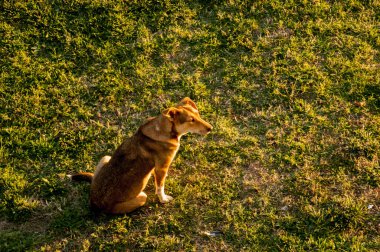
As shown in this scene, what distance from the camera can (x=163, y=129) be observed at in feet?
17.1

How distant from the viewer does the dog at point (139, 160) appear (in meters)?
5.16

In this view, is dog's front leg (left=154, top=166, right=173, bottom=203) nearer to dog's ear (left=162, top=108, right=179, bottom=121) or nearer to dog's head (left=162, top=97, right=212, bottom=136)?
dog's head (left=162, top=97, right=212, bottom=136)

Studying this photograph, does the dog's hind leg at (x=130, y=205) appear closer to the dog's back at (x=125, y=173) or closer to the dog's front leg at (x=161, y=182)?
the dog's back at (x=125, y=173)

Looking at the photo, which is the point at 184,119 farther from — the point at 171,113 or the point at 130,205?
the point at 130,205

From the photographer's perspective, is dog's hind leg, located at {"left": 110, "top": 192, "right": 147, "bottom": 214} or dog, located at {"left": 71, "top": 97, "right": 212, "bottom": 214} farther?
dog's hind leg, located at {"left": 110, "top": 192, "right": 147, "bottom": 214}

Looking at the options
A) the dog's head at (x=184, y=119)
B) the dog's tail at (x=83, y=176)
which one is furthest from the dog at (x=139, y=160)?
the dog's tail at (x=83, y=176)

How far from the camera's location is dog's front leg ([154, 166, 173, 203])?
5391 millimetres

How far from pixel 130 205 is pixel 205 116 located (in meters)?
1.94

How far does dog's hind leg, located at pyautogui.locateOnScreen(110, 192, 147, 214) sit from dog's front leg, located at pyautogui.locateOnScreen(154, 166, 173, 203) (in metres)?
0.21

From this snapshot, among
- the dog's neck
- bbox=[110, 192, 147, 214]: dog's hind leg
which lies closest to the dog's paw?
bbox=[110, 192, 147, 214]: dog's hind leg

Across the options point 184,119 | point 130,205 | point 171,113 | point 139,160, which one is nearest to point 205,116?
point 184,119

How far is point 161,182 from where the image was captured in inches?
217

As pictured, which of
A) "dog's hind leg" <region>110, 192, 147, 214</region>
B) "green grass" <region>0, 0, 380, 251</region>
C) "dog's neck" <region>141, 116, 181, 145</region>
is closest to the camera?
"dog's neck" <region>141, 116, 181, 145</region>

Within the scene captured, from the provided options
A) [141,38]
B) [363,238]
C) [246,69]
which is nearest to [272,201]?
[363,238]
